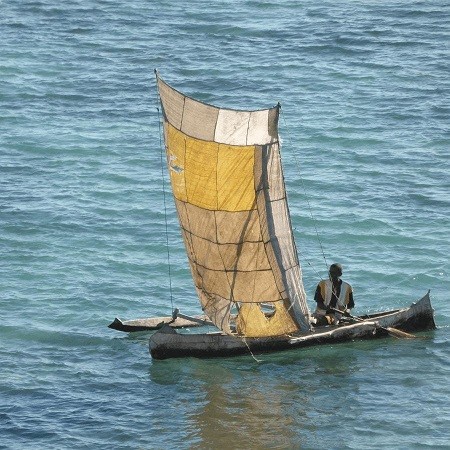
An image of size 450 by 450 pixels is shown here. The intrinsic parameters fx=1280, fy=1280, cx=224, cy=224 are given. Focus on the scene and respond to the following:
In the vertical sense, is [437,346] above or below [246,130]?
below

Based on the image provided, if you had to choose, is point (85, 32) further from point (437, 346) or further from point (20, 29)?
point (437, 346)

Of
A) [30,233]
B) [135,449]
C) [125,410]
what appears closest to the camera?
[135,449]

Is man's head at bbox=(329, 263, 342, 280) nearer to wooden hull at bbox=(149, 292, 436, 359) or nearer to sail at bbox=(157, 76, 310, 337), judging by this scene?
sail at bbox=(157, 76, 310, 337)

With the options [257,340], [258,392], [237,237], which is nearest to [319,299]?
[257,340]

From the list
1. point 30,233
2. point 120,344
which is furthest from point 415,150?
point 120,344

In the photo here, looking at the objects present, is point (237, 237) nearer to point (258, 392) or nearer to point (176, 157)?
point (176, 157)

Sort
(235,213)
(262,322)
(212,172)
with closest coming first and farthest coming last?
(212,172), (235,213), (262,322)

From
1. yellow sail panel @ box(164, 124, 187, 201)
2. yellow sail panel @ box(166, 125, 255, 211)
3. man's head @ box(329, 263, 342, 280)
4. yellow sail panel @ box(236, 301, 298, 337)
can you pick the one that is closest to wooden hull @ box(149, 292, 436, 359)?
yellow sail panel @ box(236, 301, 298, 337)

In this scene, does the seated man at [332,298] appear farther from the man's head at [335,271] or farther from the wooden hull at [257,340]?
the wooden hull at [257,340]

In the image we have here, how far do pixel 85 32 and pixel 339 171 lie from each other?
57.4 feet

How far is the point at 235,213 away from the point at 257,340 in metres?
2.73

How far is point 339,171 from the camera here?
40.2 m

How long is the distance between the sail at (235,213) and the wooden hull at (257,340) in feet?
1.45

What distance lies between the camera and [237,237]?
26.4m
